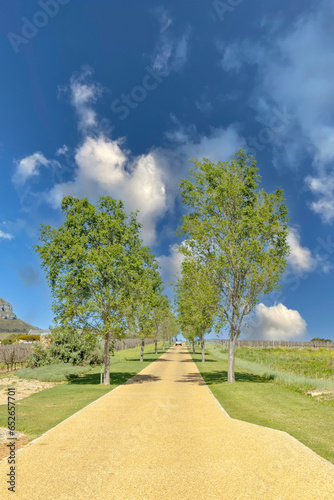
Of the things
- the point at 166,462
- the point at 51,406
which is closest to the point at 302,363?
the point at 51,406

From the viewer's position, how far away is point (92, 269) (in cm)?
2289

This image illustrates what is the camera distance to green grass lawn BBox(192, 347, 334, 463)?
10.6 m

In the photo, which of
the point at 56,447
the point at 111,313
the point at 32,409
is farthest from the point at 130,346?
the point at 56,447

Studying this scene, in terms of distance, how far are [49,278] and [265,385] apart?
1551 cm

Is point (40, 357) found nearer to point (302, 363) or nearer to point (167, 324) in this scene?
point (302, 363)

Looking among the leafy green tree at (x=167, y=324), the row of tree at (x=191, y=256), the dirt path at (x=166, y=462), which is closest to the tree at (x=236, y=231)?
A: the row of tree at (x=191, y=256)

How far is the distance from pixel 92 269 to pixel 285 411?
13.8m

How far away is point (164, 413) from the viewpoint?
554 inches

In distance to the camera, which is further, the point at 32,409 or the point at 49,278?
the point at 49,278

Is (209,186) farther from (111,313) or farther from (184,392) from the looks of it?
(184,392)

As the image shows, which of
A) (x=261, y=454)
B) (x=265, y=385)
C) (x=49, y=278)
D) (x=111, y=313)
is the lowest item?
(x=265, y=385)

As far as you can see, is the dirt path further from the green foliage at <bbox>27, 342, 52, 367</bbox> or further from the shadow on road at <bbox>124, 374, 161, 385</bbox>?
the green foliage at <bbox>27, 342, 52, 367</bbox>

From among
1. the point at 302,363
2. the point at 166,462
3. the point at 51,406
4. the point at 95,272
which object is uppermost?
the point at 95,272

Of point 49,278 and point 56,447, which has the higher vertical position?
point 49,278
